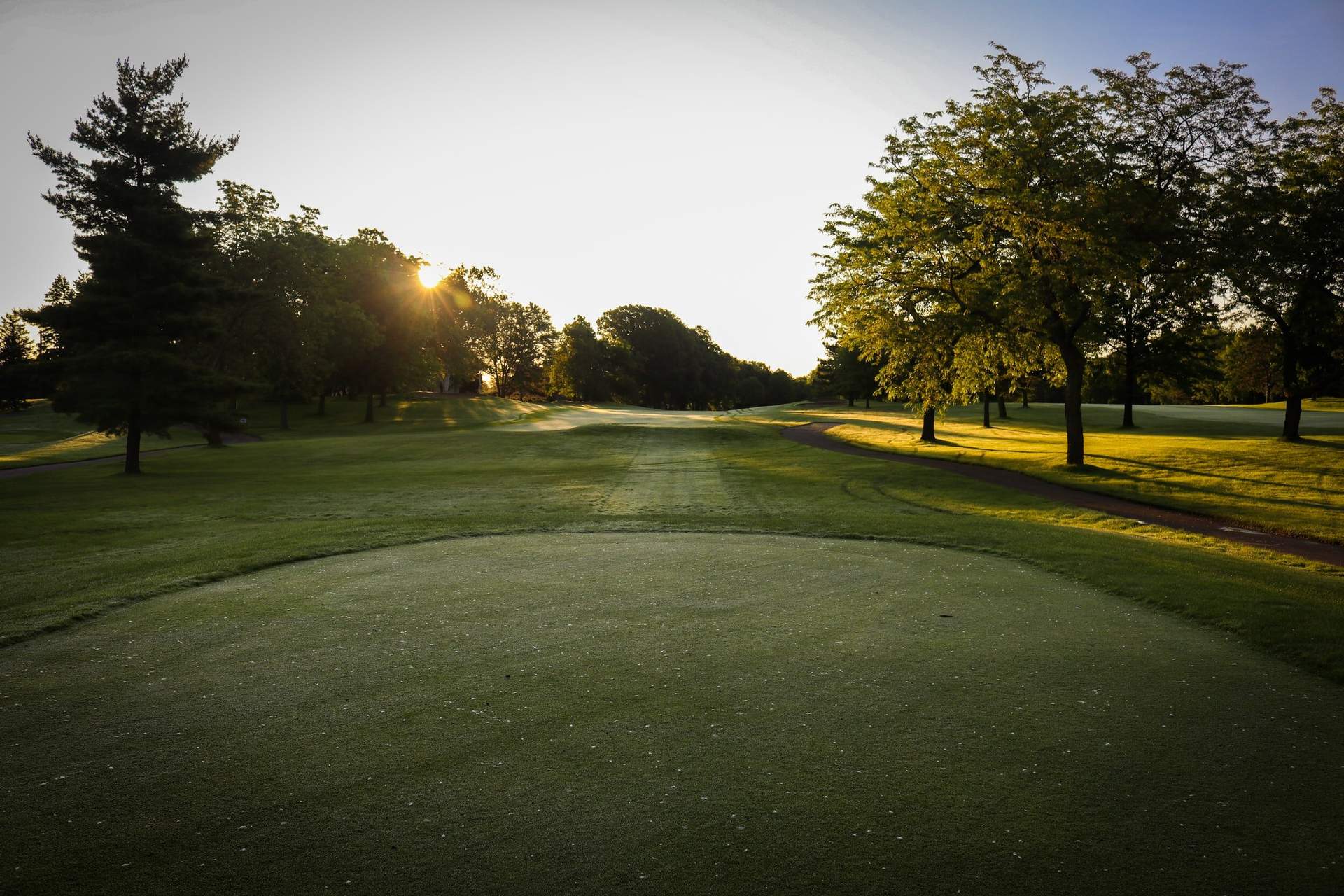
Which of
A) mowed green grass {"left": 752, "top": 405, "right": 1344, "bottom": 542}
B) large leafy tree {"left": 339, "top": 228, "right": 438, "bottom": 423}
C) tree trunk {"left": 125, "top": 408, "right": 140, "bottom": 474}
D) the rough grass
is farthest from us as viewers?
large leafy tree {"left": 339, "top": 228, "right": 438, "bottom": 423}

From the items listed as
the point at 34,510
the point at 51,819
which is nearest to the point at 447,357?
the point at 34,510

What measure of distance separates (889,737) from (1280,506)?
2218cm

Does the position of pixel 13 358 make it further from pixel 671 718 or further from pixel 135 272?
pixel 671 718

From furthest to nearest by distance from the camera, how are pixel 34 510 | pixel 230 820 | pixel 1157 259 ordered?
pixel 1157 259 → pixel 34 510 → pixel 230 820

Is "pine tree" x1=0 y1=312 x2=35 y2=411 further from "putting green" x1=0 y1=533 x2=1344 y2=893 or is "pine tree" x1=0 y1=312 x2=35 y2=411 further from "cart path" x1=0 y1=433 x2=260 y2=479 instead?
"putting green" x1=0 y1=533 x2=1344 y2=893

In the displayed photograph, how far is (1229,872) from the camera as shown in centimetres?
371

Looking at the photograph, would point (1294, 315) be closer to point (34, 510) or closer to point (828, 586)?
point (828, 586)

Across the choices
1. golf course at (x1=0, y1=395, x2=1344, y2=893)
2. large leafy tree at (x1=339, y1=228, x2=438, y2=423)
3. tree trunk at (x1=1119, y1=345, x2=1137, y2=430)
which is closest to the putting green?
golf course at (x1=0, y1=395, x2=1344, y2=893)

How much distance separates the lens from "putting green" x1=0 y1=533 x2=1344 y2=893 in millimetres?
3814

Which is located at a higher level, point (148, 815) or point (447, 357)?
point (447, 357)

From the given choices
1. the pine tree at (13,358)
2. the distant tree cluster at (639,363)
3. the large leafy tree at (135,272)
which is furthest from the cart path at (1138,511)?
the distant tree cluster at (639,363)

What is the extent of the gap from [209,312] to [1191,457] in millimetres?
54513

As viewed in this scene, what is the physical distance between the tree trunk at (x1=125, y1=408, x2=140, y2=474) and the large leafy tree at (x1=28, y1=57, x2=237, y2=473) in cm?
5

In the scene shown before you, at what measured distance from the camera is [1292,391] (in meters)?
34.6
